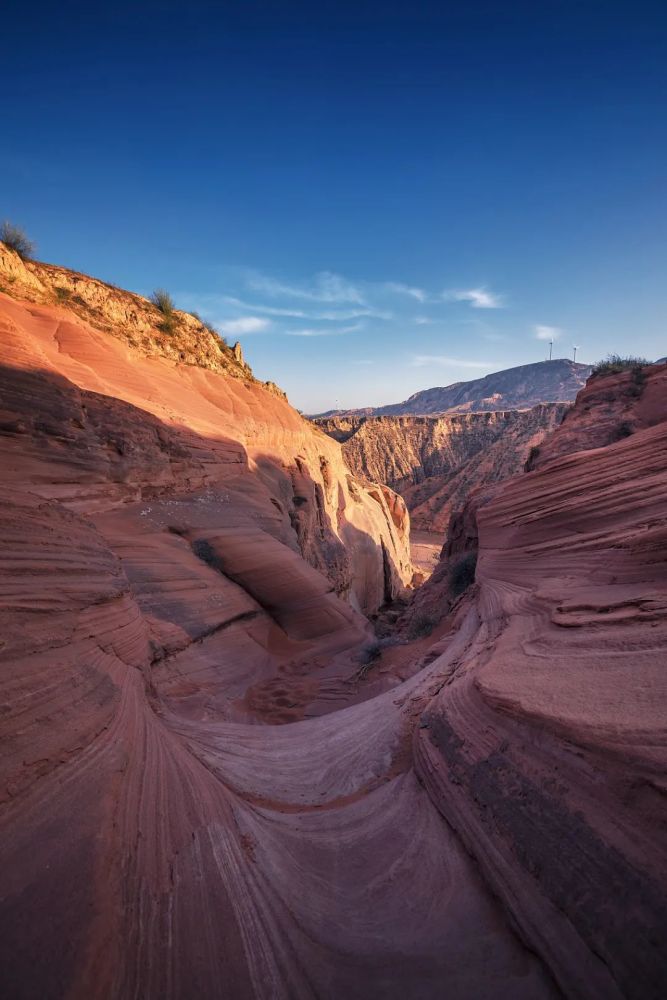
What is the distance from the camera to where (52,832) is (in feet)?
5.61

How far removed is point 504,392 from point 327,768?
128m

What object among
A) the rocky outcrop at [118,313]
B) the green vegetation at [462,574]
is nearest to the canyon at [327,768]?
the green vegetation at [462,574]

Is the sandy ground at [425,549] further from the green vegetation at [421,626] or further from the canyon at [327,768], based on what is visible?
the canyon at [327,768]

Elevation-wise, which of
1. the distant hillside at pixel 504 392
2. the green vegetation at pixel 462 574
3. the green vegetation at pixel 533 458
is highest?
the distant hillside at pixel 504 392

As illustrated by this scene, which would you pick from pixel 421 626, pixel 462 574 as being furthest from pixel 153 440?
pixel 462 574

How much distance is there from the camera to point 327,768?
354 cm

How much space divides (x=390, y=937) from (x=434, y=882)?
372mm

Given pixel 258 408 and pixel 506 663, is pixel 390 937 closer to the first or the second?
pixel 506 663

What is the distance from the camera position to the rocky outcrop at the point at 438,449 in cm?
4731

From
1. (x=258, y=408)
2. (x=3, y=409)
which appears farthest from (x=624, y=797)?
(x=258, y=408)

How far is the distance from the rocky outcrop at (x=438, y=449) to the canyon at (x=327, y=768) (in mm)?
40698

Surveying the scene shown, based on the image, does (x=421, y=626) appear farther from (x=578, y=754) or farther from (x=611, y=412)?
(x=578, y=754)

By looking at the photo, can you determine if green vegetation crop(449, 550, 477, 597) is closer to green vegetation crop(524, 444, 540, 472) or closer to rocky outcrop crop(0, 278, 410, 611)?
green vegetation crop(524, 444, 540, 472)

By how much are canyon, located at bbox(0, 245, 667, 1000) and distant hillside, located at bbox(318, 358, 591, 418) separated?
92.4 meters
